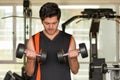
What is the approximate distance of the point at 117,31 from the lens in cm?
616

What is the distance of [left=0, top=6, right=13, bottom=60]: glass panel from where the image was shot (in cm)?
629

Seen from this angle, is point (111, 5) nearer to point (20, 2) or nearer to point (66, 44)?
point (20, 2)

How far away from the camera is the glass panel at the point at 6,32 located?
6.29 metres

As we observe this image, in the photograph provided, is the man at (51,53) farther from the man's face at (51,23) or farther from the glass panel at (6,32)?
the glass panel at (6,32)

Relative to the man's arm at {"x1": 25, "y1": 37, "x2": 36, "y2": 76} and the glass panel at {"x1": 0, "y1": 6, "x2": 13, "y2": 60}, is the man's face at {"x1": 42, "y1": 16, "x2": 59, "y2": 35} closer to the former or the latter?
the man's arm at {"x1": 25, "y1": 37, "x2": 36, "y2": 76}

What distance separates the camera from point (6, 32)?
6.32 meters

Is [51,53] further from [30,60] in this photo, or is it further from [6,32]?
[6,32]

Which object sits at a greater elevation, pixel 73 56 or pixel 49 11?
pixel 49 11

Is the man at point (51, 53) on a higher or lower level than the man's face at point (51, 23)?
lower

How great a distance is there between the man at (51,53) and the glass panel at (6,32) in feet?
15.3

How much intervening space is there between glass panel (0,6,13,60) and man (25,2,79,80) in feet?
15.3

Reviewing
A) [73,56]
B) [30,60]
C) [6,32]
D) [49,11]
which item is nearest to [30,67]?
[30,60]

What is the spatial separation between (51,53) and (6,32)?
470 centimetres

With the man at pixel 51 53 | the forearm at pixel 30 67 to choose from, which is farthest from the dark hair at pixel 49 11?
the forearm at pixel 30 67
